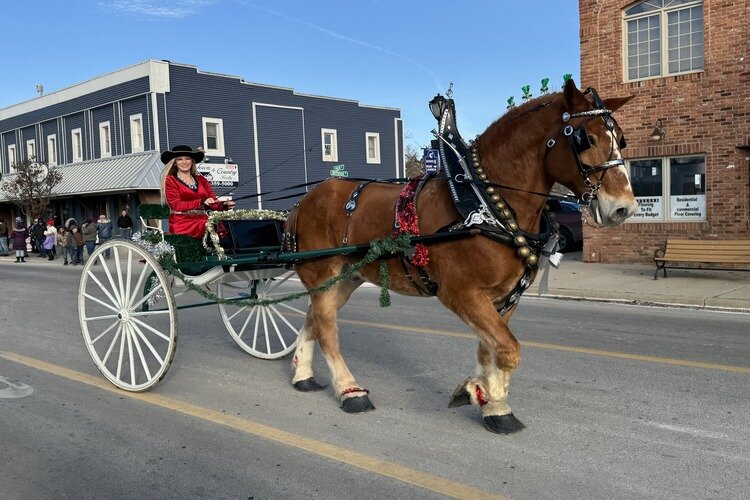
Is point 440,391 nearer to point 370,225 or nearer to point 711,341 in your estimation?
point 370,225

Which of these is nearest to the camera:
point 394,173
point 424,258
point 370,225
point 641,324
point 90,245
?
point 424,258

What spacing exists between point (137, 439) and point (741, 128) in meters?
14.0

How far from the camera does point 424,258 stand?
4.70 meters

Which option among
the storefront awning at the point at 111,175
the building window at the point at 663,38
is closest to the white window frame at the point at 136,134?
the storefront awning at the point at 111,175

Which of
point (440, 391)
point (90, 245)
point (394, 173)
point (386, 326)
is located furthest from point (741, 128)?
point (394, 173)

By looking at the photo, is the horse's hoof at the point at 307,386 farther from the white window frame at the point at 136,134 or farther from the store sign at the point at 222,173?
the white window frame at the point at 136,134

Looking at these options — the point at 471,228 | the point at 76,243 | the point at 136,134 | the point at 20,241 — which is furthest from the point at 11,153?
the point at 471,228

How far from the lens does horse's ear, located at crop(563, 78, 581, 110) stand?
4.10 m

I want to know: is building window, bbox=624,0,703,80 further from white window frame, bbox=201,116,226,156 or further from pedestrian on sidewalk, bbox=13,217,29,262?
pedestrian on sidewalk, bbox=13,217,29,262

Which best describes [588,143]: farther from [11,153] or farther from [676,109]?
[11,153]

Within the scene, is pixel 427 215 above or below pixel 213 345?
above

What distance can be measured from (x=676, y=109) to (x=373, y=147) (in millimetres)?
24382

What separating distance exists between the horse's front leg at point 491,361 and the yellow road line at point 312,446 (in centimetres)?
83

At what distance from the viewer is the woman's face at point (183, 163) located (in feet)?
21.9
